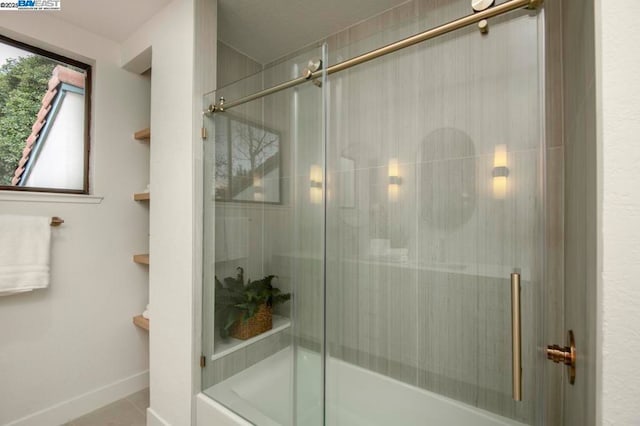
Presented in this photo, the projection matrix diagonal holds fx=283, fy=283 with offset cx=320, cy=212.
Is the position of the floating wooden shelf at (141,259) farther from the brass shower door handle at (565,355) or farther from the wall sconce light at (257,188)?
the brass shower door handle at (565,355)

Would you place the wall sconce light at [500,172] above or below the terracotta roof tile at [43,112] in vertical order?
below

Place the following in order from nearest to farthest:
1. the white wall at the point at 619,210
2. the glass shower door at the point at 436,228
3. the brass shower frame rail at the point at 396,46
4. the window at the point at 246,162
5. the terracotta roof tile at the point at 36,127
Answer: the white wall at the point at 619,210, the brass shower frame rail at the point at 396,46, the glass shower door at the point at 436,228, the window at the point at 246,162, the terracotta roof tile at the point at 36,127

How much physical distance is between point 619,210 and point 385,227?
956mm

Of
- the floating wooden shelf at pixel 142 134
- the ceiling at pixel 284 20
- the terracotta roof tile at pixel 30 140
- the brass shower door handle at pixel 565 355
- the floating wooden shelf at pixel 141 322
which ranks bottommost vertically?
the floating wooden shelf at pixel 141 322

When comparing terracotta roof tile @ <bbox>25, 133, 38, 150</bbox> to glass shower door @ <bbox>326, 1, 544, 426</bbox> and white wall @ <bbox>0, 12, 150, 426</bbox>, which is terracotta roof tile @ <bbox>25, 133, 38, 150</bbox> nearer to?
white wall @ <bbox>0, 12, 150, 426</bbox>

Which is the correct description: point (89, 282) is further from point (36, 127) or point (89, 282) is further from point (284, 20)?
point (284, 20)

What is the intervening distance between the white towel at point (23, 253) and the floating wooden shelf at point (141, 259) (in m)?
0.46

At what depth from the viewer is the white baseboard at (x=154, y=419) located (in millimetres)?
1554

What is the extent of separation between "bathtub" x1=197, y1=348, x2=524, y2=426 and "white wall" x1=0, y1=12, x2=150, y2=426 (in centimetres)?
93

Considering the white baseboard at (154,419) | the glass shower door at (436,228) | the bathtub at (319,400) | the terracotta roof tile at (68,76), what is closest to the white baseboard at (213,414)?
the bathtub at (319,400)

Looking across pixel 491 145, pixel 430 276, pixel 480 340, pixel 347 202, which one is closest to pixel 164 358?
pixel 347 202

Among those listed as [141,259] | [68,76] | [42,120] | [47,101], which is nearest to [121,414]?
[141,259]

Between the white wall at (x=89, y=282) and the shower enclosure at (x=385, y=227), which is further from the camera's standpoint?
the white wall at (x=89, y=282)

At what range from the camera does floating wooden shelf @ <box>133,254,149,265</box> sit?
1.91m
